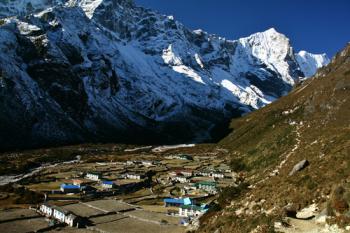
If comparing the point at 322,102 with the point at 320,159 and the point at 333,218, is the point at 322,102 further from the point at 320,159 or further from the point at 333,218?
the point at 333,218

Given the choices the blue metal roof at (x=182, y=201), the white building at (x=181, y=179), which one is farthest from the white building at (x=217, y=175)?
the blue metal roof at (x=182, y=201)

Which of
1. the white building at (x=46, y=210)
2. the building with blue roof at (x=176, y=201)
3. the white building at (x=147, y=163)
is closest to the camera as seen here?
the white building at (x=46, y=210)

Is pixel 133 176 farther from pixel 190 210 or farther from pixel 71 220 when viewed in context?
pixel 71 220

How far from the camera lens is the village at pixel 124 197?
69.6m

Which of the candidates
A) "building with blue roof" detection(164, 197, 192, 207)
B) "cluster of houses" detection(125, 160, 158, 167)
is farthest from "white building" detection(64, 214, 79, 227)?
"cluster of houses" detection(125, 160, 158, 167)

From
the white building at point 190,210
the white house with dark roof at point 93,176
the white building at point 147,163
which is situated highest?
the white building at point 147,163

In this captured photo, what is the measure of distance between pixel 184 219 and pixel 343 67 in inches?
3465

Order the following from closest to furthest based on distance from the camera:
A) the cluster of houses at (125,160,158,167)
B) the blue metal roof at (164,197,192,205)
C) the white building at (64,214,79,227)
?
the white building at (64,214,79,227) < the blue metal roof at (164,197,192,205) < the cluster of houses at (125,160,158,167)

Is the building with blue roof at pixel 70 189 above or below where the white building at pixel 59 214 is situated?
above

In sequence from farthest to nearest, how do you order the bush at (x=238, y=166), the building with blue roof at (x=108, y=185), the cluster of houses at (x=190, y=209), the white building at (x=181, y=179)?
the white building at (x=181, y=179), the bush at (x=238, y=166), the building with blue roof at (x=108, y=185), the cluster of houses at (x=190, y=209)

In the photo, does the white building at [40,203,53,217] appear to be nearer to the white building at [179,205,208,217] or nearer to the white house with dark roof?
the white building at [179,205,208,217]

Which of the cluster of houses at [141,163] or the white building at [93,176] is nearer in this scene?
the white building at [93,176]

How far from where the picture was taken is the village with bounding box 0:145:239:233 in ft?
228

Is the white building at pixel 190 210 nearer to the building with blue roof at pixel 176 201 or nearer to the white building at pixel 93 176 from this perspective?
the building with blue roof at pixel 176 201
